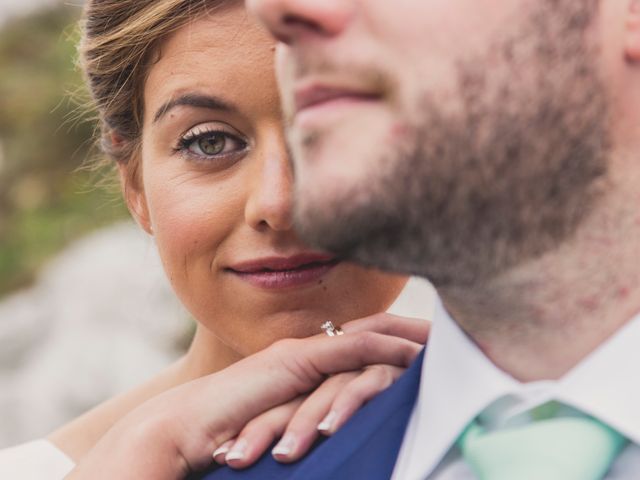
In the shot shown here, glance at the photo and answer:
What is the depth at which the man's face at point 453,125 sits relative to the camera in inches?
72.6

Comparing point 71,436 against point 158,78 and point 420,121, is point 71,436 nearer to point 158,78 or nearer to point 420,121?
point 158,78

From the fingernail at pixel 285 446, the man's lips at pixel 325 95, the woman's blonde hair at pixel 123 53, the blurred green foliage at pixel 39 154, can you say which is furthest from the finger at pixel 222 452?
the blurred green foliage at pixel 39 154

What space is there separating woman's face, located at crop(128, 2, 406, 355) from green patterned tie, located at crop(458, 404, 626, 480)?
2.81 ft

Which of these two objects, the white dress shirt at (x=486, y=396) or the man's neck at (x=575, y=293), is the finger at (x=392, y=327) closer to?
the white dress shirt at (x=486, y=396)

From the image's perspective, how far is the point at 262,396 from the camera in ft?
7.52

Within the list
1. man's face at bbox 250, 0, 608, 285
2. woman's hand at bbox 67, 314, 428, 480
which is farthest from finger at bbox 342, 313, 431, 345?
man's face at bbox 250, 0, 608, 285

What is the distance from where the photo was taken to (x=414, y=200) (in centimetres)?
185

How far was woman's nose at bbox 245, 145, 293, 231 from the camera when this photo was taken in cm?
253

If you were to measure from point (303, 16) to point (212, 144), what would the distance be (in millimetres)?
898

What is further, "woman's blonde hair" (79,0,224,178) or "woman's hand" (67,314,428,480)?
"woman's blonde hair" (79,0,224,178)

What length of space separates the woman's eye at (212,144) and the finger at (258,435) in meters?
0.65

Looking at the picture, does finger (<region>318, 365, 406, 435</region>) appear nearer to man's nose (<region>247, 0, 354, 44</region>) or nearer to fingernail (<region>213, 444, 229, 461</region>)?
fingernail (<region>213, 444, 229, 461</region>)

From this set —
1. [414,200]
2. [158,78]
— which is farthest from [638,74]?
[158,78]

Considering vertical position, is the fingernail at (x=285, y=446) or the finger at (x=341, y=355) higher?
the finger at (x=341, y=355)
